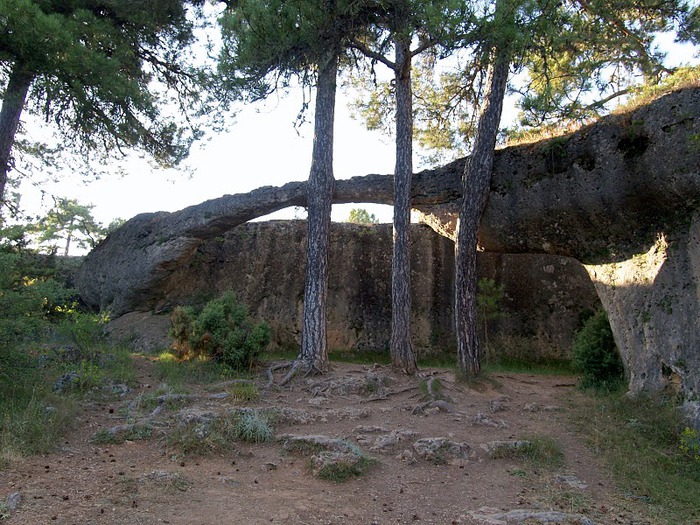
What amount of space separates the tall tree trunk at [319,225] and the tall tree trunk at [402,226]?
134 centimetres

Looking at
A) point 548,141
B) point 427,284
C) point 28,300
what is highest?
point 548,141

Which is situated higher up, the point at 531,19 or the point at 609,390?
the point at 531,19

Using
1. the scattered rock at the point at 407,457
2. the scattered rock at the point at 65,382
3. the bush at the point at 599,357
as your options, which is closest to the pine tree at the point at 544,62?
the bush at the point at 599,357

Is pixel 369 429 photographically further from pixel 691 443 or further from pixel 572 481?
pixel 691 443

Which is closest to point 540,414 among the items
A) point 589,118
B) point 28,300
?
point 589,118

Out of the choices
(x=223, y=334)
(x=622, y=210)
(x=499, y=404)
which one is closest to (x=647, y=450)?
(x=499, y=404)

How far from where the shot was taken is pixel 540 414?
8.12 m

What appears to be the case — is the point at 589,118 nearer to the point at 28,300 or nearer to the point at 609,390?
the point at 609,390

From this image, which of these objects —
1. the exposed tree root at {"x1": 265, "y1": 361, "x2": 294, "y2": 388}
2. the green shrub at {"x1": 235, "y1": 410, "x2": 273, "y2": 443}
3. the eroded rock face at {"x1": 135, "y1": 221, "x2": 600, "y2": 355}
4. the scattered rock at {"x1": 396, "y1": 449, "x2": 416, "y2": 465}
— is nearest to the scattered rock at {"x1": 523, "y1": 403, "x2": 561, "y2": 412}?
the scattered rock at {"x1": 396, "y1": 449, "x2": 416, "y2": 465}

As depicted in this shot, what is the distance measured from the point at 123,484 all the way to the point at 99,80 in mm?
8258

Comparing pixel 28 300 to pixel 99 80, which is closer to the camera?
pixel 28 300

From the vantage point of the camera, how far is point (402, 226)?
412 inches

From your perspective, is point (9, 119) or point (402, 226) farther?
point (9, 119)

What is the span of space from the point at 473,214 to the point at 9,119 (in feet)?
33.5
